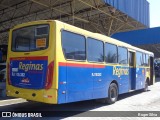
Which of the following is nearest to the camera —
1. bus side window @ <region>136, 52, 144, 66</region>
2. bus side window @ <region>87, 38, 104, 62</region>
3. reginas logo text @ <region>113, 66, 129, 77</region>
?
bus side window @ <region>87, 38, 104, 62</region>

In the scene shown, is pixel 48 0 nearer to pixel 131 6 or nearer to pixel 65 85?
pixel 131 6

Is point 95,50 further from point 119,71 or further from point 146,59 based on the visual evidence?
point 146,59

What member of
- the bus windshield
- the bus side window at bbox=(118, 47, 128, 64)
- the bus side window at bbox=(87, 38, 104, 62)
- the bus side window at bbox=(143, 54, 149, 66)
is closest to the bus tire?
the bus side window at bbox=(118, 47, 128, 64)

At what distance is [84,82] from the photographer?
331 inches

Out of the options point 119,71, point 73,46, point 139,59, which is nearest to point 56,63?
point 73,46

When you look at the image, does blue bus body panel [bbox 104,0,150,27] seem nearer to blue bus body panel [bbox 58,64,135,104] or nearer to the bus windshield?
blue bus body panel [bbox 58,64,135,104]

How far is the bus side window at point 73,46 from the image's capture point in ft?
24.8

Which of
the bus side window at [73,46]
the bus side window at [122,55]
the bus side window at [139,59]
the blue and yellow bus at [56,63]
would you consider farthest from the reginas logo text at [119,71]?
the bus side window at [73,46]

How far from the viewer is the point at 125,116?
808cm

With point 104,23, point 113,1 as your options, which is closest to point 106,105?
point 113,1

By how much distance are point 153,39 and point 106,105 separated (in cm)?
2051

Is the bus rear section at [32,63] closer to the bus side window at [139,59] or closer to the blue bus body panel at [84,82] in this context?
the blue bus body panel at [84,82]

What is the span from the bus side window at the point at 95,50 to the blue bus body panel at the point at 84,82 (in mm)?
340

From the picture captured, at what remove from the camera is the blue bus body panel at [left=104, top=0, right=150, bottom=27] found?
2015 centimetres
